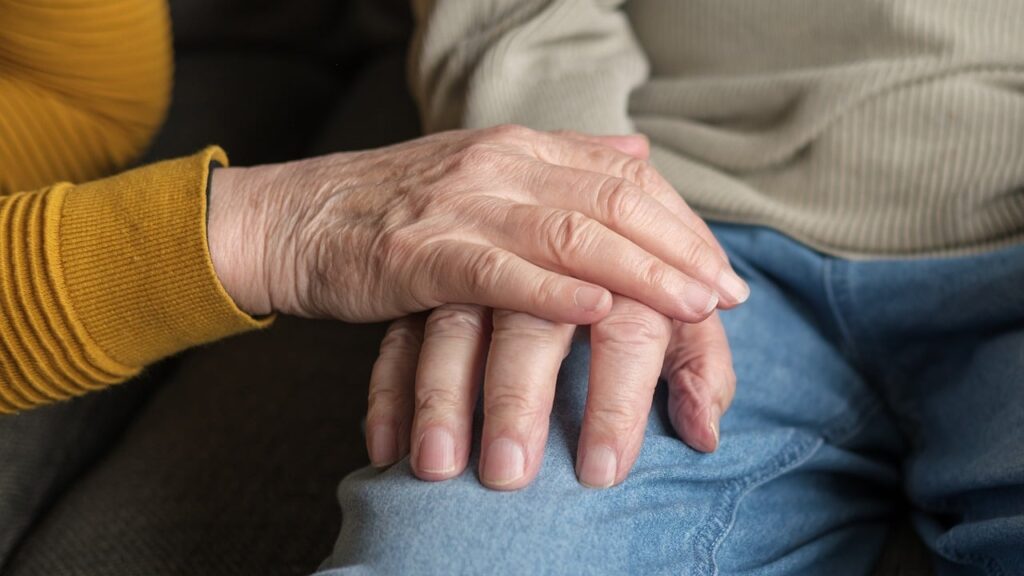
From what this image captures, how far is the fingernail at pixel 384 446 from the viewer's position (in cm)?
67

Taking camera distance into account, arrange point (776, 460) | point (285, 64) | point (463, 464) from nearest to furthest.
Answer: point (463, 464)
point (776, 460)
point (285, 64)

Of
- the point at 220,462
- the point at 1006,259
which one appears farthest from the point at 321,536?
the point at 1006,259

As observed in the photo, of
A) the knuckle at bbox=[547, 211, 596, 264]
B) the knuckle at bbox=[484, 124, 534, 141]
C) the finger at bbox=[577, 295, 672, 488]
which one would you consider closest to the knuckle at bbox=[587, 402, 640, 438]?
the finger at bbox=[577, 295, 672, 488]

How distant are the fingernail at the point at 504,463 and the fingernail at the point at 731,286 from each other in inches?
7.6

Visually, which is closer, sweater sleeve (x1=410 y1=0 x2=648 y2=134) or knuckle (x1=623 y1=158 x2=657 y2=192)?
knuckle (x1=623 y1=158 x2=657 y2=192)

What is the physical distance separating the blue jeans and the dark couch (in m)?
0.08

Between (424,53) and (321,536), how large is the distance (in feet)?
1.58

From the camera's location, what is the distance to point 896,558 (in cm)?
78

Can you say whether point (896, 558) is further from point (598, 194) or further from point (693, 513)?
point (598, 194)

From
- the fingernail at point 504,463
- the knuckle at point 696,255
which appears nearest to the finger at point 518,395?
the fingernail at point 504,463

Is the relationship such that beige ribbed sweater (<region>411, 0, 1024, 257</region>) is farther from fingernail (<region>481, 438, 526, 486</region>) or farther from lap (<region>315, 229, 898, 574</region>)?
fingernail (<region>481, 438, 526, 486</region>)

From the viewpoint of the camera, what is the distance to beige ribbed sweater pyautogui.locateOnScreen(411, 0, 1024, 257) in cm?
78

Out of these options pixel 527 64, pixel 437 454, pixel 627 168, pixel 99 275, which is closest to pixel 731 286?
pixel 627 168

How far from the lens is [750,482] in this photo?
2.29 ft
